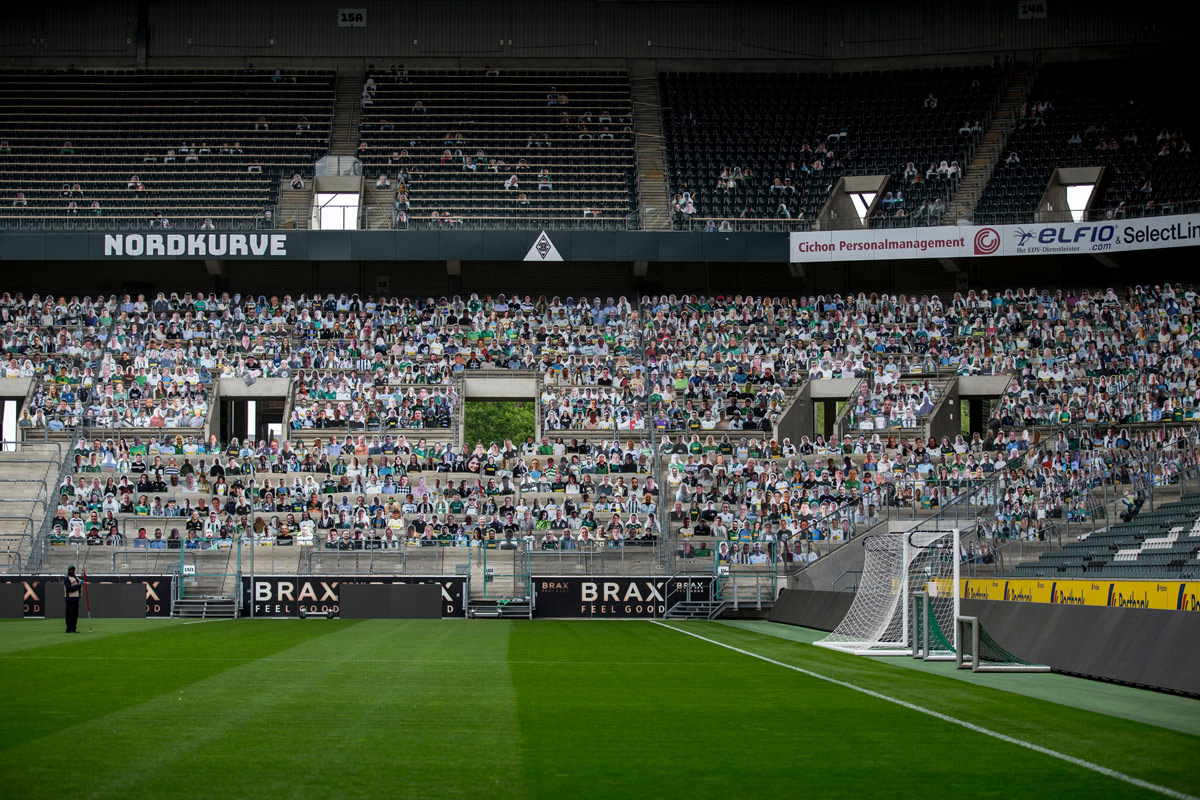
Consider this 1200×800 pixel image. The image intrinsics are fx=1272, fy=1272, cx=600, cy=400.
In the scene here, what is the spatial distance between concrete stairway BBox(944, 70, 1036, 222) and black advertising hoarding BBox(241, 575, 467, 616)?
76.8 ft

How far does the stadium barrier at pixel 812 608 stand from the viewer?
23359 millimetres

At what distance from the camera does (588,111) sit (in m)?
50.3

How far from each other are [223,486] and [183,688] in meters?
23.3

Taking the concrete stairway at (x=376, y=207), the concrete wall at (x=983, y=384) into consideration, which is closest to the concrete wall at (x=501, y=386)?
the concrete stairway at (x=376, y=207)

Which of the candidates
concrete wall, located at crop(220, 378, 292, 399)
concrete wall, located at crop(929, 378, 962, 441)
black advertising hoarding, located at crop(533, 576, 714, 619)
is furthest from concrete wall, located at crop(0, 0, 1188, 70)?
black advertising hoarding, located at crop(533, 576, 714, 619)

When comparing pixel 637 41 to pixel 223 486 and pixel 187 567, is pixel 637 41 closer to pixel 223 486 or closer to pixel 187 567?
pixel 223 486

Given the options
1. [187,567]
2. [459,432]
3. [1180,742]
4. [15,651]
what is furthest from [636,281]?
[1180,742]

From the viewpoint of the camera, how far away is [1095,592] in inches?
634

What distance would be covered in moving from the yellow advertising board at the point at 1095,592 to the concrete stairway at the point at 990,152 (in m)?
26.9

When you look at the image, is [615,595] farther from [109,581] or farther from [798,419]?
[109,581]

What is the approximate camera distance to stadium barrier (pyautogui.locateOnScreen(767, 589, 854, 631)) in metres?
23.4

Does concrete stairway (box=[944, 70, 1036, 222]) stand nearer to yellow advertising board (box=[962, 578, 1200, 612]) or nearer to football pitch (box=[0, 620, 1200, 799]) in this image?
yellow advertising board (box=[962, 578, 1200, 612])

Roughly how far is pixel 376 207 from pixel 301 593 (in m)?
18.8

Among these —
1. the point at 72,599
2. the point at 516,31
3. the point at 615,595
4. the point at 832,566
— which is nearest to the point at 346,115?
the point at 516,31
